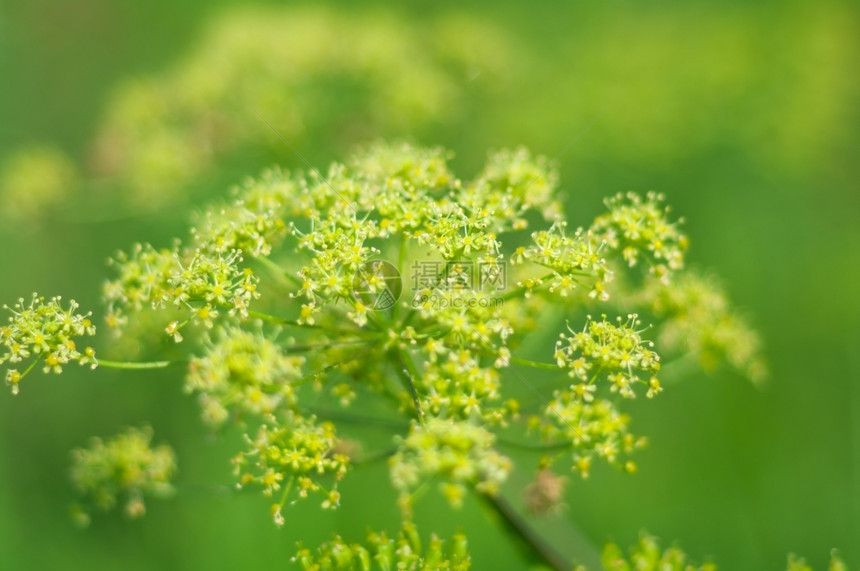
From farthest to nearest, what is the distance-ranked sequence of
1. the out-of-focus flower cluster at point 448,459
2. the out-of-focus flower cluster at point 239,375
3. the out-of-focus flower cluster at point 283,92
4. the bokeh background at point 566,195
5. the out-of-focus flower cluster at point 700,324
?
the bokeh background at point 566,195, the out-of-focus flower cluster at point 283,92, the out-of-focus flower cluster at point 700,324, the out-of-focus flower cluster at point 239,375, the out-of-focus flower cluster at point 448,459

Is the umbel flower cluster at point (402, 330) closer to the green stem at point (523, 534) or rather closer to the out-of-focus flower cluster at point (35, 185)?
the green stem at point (523, 534)

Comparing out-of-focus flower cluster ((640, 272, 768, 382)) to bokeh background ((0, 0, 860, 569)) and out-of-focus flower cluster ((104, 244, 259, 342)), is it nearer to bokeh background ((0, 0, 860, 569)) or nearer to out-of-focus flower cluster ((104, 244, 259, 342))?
bokeh background ((0, 0, 860, 569))

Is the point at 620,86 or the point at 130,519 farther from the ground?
the point at 620,86

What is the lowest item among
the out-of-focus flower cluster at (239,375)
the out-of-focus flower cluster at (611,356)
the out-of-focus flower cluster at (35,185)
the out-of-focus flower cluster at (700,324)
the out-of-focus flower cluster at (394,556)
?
the out-of-focus flower cluster at (394,556)

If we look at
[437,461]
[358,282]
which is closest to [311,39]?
[358,282]

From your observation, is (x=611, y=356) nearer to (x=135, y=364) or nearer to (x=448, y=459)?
(x=448, y=459)

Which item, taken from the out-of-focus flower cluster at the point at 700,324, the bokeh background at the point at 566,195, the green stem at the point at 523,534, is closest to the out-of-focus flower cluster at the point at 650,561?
the green stem at the point at 523,534

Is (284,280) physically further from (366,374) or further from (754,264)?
(754,264)

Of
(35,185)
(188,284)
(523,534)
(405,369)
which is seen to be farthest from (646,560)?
(35,185)
